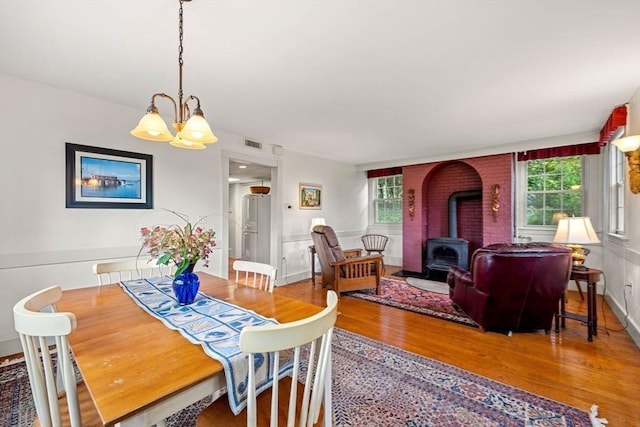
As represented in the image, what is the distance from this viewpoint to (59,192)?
2.68 metres

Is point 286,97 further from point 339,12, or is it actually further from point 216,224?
point 216,224

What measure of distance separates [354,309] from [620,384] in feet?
7.77

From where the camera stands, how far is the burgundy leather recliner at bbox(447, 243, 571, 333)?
8.58 ft

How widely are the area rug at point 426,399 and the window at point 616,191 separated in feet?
9.79

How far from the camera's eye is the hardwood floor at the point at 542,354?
1919 millimetres

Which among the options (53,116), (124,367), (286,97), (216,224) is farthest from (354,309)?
(53,116)

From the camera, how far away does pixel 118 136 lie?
306 cm

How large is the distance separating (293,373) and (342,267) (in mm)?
3264

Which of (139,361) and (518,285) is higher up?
(139,361)

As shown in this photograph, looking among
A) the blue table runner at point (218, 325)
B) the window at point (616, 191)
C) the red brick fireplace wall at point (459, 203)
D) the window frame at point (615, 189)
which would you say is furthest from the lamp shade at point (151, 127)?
the red brick fireplace wall at point (459, 203)

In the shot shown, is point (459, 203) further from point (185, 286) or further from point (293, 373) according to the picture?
point (293, 373)

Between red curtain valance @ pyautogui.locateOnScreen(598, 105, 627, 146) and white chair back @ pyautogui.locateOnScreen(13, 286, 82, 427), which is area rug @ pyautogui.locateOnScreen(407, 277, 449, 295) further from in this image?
white chair back @ pyautogui.locateOnScreen(13, 286, 82, 427)

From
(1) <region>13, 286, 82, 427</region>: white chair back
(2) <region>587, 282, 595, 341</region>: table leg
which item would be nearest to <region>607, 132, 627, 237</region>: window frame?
(2) <region>587, 282, 595, 341</region>: table leg

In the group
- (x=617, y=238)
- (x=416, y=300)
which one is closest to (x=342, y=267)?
(x=416, y=300)
